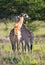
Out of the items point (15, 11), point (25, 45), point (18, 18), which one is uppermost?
point (18, 18)

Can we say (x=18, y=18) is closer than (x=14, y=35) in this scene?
No

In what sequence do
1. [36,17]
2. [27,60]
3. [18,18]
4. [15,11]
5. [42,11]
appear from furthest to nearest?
[15,11] < [42,11] < [36,17] < [18,18] < [27,60]

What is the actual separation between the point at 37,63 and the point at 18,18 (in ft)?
12.9

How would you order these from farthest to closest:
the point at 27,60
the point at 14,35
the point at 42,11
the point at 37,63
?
the point at 42,11 → the point at 14,35 → the point at 27,60 → the point at 37,63

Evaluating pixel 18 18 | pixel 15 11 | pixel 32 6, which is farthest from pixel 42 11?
pixel 18 18

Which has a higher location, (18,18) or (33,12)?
(18,18)

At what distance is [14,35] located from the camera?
450 inches

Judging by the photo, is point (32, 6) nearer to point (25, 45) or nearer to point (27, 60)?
point (25, 45)

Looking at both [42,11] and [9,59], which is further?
[42,11]

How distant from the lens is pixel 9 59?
30.2 feet

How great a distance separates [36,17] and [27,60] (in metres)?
15.9

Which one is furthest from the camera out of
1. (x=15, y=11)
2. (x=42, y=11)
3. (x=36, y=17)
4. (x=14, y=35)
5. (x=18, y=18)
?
(x=15, y=11)

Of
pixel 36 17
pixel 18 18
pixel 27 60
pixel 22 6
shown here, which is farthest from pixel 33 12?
pixel 27 60

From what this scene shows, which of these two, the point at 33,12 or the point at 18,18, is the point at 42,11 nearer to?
the point at 33,12
